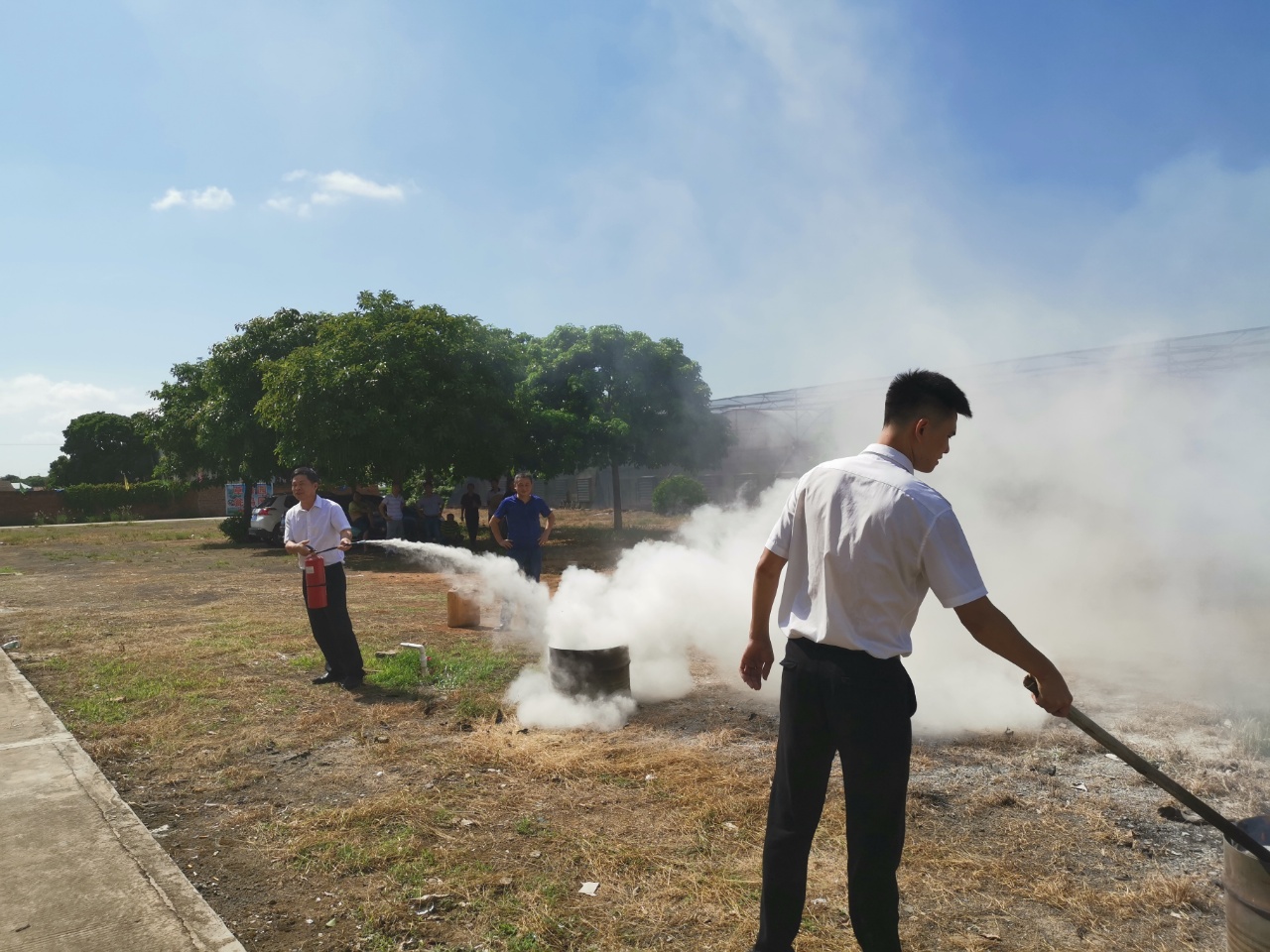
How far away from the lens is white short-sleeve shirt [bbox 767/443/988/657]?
2408 mm

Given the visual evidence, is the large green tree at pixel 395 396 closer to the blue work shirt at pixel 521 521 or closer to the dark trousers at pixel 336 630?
the blue work shirt at pixel 521 521

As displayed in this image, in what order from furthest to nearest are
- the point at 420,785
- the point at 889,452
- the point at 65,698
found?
the point at 65,698
the point at 420,785
the point at 889,452

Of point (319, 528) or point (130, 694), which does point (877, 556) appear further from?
point (130, 694)

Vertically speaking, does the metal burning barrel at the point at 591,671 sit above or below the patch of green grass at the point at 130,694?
above

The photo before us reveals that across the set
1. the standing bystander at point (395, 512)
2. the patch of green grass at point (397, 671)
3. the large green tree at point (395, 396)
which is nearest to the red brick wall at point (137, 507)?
the large green tree at point (395, 396)

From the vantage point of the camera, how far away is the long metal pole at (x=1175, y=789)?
233 cm

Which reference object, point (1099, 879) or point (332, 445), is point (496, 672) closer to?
point (1099, 879)

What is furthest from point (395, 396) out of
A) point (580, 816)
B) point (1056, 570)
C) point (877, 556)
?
point (877, 556)

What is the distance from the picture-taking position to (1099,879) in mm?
3438

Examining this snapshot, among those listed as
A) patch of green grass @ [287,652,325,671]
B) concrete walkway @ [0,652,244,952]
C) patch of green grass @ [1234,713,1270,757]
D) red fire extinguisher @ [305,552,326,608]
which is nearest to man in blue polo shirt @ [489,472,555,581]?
patch of green grass @ [287,652,325,671]

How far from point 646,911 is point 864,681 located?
1452mm

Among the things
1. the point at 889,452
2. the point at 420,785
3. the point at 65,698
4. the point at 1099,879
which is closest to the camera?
the point at 889,452

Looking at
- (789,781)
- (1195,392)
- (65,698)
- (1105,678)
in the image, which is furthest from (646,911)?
(1195,392)

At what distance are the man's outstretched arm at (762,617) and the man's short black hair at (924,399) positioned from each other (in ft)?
1.92
